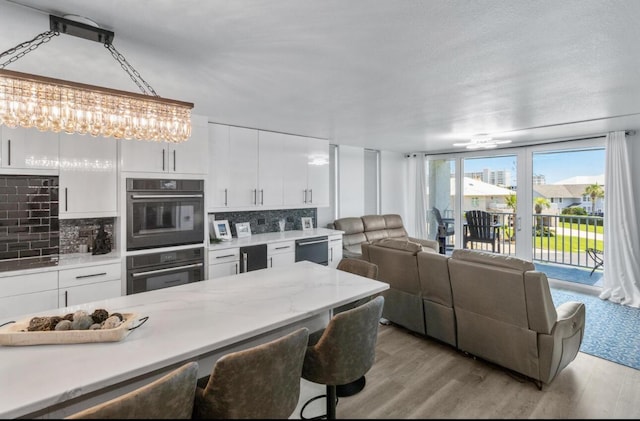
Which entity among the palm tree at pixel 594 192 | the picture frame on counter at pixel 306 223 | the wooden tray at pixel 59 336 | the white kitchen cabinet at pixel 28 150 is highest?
the white kitchen cabinet at pixel 28 150

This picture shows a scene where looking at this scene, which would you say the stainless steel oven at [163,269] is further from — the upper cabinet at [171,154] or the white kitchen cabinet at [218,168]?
the upper cabinet at [171,154]

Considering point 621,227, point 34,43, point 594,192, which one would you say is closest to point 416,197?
point 594,192

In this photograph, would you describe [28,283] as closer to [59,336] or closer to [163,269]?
[163,269]

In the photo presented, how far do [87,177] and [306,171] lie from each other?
2850 millimetres

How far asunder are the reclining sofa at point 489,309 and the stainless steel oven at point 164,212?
2.20m

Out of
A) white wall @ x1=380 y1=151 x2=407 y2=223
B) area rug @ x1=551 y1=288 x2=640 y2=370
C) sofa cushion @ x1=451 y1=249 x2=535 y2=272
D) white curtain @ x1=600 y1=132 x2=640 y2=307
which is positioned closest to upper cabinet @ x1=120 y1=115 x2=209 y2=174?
sofa cushion @ x1=451 y1=249 x2=535 y2=272

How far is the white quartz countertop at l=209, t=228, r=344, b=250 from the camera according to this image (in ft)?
12.7

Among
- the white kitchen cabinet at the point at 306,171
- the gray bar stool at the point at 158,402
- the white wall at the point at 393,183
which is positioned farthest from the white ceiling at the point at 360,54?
the white wall at the point at 393,183

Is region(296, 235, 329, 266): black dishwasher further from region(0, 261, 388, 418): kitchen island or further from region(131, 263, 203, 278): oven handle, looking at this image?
region(0, 261, 388, 418): kitchen island

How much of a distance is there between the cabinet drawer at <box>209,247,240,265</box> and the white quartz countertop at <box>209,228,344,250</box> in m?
0.05

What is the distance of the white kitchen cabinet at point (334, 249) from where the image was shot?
5031 millimetres

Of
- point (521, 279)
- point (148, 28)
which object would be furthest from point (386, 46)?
point (521, 279)

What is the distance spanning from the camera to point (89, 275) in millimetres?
2898

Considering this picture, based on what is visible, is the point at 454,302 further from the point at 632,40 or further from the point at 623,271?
the point at 623,271
